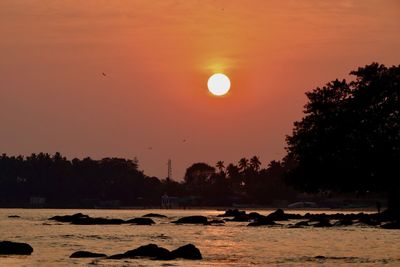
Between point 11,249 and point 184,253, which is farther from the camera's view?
point 11,249

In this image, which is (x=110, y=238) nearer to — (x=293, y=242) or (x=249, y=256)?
(x=293, y=242)

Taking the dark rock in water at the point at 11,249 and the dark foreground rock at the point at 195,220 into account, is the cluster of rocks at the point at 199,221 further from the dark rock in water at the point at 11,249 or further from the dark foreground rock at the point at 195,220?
the dark rock in water at the point at 11,249

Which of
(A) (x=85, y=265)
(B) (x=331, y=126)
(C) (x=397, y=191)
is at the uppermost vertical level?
(B) (x=331, y=126)

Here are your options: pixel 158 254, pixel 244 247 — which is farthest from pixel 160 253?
pixel 244 247

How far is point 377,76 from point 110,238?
154 ft

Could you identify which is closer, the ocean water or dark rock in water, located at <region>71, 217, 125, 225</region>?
the ocean water

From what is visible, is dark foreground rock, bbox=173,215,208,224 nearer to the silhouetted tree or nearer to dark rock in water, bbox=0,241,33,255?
the silhouetted tree

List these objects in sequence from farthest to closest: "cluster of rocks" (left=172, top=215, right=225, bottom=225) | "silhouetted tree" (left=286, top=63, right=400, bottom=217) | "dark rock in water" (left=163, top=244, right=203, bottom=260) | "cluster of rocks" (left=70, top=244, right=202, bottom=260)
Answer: "cluster of rocks" (left=172, top=215, right=225, bottom=225)
"silhouetted tree" (left=286, top=63, right=400, bottom=217)
"dark rock in water" (left=163, top=244, right=203, bottom=260)
"cluster of rocks" (left=70, top=244, right=202, bottom=260)

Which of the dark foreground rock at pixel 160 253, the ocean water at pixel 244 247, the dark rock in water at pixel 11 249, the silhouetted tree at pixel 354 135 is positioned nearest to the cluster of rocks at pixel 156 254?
the dark foreground rock at pixel 160 253

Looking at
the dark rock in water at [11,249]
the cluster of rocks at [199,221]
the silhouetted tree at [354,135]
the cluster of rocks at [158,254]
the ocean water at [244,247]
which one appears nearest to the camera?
the ocean water at [244,247]

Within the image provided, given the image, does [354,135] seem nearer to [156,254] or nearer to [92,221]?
[92,221]

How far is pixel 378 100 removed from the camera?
113375 mm

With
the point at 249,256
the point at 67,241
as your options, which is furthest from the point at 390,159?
the point at 249,256

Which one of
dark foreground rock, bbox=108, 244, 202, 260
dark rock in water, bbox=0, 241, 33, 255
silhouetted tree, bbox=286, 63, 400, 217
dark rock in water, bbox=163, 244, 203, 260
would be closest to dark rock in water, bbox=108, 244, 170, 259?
dark foreground rock, bbox=108, 244, 202, 260
